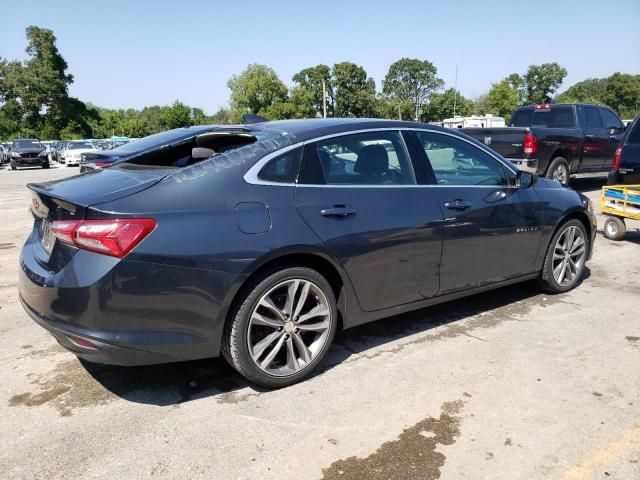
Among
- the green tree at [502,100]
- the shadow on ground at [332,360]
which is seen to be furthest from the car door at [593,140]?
the green tree at [502,100]

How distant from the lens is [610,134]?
40.6ft

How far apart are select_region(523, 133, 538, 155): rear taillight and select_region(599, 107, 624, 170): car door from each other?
2566mm

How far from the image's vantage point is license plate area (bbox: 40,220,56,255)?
9.90 feet

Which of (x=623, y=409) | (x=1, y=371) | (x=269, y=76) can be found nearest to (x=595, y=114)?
(x=623, y=409)

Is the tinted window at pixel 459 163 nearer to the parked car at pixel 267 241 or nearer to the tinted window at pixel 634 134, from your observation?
the parked car at pixel 267 241

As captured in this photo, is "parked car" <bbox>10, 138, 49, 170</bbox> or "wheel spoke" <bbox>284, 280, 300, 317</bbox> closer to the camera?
"wheel spoke" <bbox>284, 280, 300, 317</bbox>

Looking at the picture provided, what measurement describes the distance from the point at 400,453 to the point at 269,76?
284 feet

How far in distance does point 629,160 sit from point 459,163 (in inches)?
195

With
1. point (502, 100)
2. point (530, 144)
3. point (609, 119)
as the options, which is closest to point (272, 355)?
point (530, 144)

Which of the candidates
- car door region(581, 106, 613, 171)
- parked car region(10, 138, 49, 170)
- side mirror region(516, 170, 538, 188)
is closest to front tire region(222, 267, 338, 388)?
side mirror region(516, 170, 538, 188)

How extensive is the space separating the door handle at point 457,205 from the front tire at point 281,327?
3.97 ft

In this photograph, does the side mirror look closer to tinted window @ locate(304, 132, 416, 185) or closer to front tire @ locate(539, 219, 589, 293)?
front tire @ locate(539, 219, 589, 293)

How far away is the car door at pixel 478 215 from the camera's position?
4039 mm

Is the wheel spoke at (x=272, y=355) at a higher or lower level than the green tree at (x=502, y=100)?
lower
